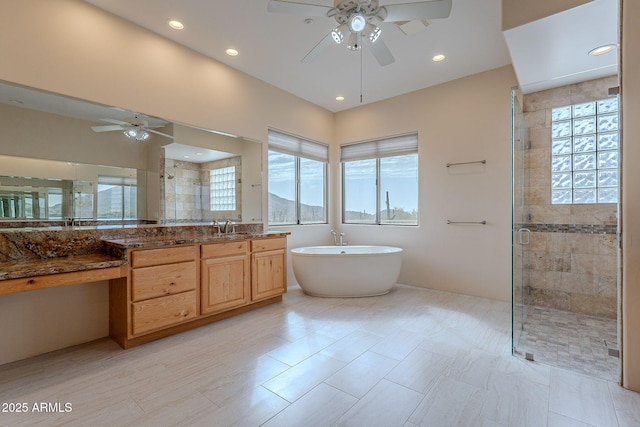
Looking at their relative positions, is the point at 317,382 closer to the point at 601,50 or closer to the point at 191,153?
the point at 191,153

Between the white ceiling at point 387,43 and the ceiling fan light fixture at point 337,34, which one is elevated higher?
the white ceiling at point 387,43

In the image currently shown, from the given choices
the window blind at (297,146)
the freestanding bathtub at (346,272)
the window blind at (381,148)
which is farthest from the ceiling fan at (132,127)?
the window blind at (381,148)

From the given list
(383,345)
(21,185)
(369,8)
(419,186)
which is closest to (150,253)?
(21,185)

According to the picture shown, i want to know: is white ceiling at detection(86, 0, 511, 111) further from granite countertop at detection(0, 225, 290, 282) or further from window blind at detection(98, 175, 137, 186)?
granite countertop at detection(0, 225, 290, 282)

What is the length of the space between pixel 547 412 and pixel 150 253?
3.01 meters

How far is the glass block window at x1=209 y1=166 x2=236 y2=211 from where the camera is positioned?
3.53 metres

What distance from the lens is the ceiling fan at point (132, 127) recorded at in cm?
270

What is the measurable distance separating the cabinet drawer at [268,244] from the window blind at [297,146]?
4.65 feet

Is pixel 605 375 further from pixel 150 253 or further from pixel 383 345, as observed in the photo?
pixel 150 253

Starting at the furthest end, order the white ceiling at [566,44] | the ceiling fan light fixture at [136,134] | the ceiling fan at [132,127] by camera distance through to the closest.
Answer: the ceiling fan light fixture at [136,134] → the ceiling fan at [132,127] → the white ceiling at [566,44]

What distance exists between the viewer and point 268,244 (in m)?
3.57

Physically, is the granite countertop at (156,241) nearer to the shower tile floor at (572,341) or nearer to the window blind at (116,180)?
the window blind at (116,180)

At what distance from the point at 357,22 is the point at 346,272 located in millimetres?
2682

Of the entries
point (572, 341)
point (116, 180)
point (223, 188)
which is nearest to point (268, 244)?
point (223, 188)
